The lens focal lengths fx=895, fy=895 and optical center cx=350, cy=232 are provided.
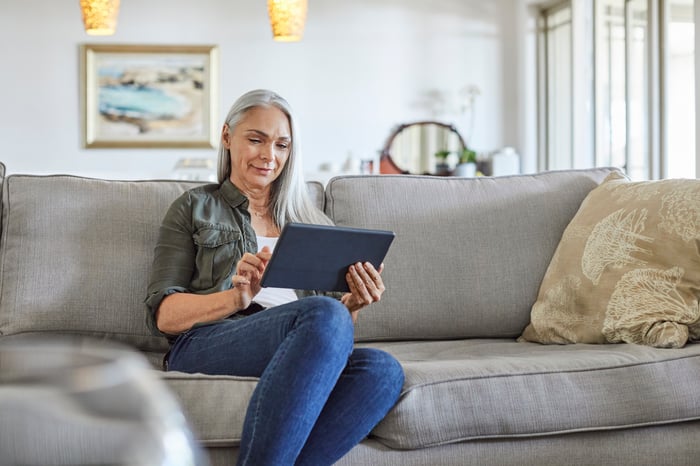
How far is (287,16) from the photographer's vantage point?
440 cm

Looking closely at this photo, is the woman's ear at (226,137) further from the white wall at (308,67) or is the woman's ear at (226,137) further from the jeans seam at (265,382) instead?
the white wall at (308,67)

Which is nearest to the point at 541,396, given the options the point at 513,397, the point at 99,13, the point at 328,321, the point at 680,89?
the point at 513,397

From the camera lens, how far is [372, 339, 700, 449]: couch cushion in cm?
178

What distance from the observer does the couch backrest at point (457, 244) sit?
94.3 inches

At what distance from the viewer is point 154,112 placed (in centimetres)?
684

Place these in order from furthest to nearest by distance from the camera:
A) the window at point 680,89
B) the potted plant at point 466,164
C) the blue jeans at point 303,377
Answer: the potted plant at point 466,164, the window at point 680,89, the blue jeans at point 303,377

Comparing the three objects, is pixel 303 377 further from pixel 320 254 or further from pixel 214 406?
pixel 320 254

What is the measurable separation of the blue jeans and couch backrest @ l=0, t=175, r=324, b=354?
38 cm

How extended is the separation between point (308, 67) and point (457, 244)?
4693 millimetres

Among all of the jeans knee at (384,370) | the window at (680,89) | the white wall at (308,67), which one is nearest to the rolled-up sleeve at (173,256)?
the jeans knee at (384,370)

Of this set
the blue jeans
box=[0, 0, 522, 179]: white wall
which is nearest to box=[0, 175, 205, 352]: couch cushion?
the blue jeans

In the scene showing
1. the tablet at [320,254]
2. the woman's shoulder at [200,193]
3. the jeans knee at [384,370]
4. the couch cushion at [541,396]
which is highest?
the woman's shoulder at [200,193]

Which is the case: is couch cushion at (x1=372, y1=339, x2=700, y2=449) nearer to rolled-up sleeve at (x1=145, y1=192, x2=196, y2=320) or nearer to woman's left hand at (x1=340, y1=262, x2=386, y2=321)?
woman's left hand at (x1=340, y1=262, x2=386, y2=321)

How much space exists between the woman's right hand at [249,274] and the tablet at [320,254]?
44 mm
